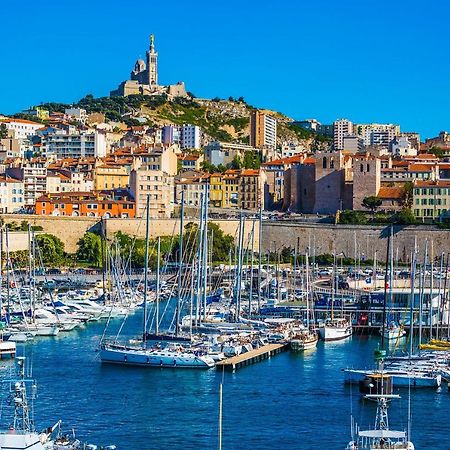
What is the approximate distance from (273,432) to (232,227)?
37.7 m

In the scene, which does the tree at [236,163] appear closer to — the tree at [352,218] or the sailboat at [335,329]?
the tree at [352,218]

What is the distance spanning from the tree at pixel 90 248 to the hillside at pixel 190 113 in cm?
4053

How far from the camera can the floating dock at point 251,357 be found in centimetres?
3141

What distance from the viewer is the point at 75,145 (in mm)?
82250

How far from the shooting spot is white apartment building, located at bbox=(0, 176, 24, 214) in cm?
6456

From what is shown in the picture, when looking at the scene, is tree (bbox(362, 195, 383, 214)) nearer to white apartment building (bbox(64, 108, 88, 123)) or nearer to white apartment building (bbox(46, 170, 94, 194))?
white apartment building (bbox(46, 170, 94, 194))

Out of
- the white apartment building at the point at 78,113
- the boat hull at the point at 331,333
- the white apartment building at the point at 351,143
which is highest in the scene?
the white apartment building at the point at 78,113

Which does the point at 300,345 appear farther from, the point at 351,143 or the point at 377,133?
the point at 377,133

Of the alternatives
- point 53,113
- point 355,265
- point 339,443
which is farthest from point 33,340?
point 53,113

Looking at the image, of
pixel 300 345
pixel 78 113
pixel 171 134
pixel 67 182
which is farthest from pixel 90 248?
pixel 78 113

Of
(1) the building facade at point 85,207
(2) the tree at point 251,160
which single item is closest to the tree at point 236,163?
(2) the tree at point 251,160

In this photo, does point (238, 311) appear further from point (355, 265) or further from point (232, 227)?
point (232, 227)

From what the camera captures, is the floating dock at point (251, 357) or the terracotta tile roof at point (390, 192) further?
the terracotta tile roof at point (390, 192)

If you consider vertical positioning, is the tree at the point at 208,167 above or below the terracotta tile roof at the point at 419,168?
above
